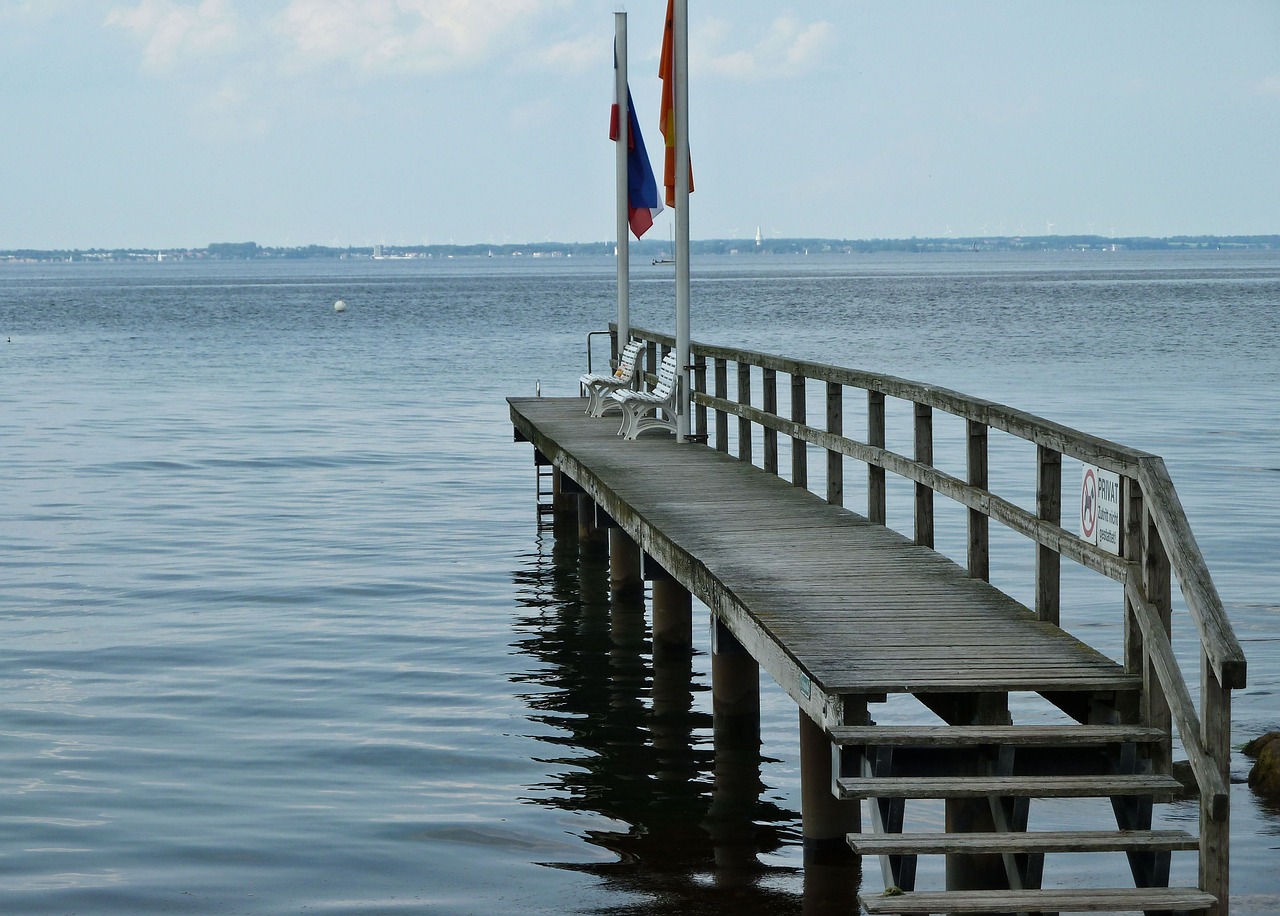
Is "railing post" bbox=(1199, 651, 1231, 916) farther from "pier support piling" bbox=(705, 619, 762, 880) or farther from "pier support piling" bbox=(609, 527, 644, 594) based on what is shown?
"pier support piling" bbox=(609, 527, 644, 594)

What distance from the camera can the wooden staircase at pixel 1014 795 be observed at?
544 centimetres

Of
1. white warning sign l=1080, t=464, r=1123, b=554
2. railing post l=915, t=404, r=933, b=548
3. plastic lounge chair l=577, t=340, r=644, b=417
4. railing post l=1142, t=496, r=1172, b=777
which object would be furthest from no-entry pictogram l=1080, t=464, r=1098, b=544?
plastic lounge chair l=577, t=340, r=644, b=417

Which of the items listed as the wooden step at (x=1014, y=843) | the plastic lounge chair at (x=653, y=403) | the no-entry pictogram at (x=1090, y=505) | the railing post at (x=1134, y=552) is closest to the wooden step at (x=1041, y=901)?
the wooden step at (x=1014, y=843)

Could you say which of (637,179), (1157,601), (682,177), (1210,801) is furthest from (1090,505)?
(637,179)

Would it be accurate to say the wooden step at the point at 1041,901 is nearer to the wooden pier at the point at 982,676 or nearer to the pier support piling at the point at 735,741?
the wooden pier at the point at 982,676

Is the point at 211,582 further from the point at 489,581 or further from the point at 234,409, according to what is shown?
the point at 234,409

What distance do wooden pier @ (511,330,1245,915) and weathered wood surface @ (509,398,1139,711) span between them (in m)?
0.02

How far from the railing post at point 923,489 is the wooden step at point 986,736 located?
2967 mm

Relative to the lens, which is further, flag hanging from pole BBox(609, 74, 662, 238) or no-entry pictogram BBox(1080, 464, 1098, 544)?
flag hanging from pole BBox(609, 74, 662, 238)

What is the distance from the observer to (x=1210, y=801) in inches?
211

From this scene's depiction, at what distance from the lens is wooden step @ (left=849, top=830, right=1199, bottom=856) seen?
18.0ft

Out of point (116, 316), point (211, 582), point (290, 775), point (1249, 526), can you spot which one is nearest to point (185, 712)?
point (290, 775)

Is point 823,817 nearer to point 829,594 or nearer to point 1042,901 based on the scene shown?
point 829,594

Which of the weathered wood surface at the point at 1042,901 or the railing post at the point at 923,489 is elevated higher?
the railing post at the point at 923,489
